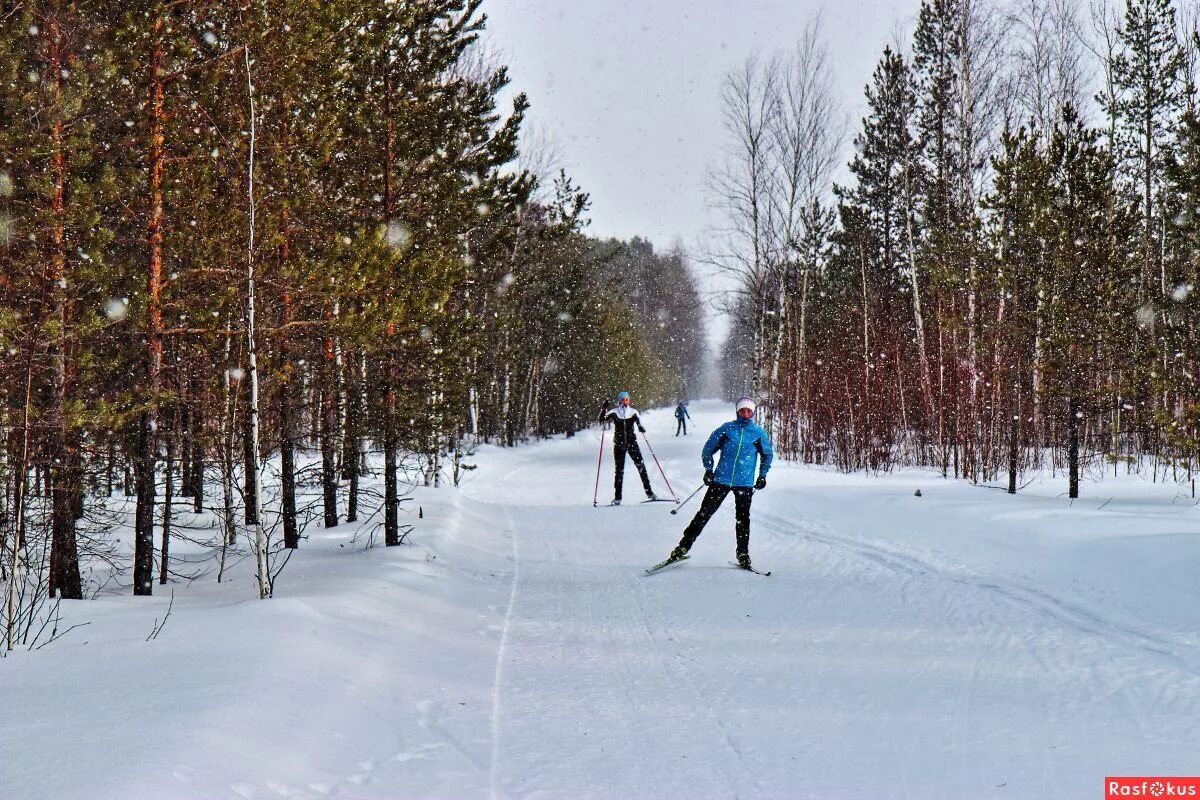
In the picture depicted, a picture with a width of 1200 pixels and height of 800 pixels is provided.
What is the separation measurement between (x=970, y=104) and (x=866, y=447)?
923 cm

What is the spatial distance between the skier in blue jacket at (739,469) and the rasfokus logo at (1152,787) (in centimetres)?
537

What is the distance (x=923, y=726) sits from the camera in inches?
163

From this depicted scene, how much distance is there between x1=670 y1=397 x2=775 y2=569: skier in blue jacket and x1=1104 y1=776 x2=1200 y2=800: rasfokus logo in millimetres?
5371

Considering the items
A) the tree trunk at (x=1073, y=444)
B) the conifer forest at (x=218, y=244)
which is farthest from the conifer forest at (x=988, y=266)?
the conifer forest at (x=218, y=244)

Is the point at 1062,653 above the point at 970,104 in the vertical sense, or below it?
below

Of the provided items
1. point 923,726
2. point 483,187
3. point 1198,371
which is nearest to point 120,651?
point 923,726

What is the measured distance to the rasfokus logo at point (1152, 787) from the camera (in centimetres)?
333

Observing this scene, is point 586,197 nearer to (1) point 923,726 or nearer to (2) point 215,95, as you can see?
(2) point 215,95

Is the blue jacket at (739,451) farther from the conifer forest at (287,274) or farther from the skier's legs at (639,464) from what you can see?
the skier's legs at (639,464)

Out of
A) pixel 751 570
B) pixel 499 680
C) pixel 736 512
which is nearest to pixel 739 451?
pixel 736 512

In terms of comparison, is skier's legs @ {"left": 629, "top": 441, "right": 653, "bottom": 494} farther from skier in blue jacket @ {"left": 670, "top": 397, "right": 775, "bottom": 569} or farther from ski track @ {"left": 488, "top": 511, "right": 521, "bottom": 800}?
skier in blue jacket @ {"left": 670, "top": 397, "right": 775, "bottom": 569}

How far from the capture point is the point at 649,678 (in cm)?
512

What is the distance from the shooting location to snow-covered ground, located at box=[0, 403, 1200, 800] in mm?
A: 3541

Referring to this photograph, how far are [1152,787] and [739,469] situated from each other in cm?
559
